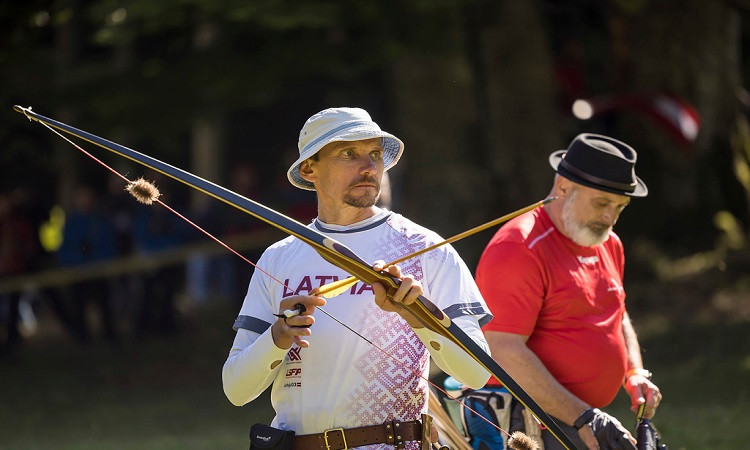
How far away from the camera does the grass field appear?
10.1m

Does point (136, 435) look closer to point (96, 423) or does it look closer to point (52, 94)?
point (96, 423)

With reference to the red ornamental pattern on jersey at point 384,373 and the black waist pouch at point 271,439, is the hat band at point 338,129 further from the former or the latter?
the black waist pouch at point 271,439

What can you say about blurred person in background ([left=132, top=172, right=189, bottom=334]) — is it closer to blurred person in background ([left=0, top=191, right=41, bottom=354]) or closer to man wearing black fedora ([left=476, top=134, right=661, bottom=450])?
blurred person in background ([left=0, top=191, right=41, bottom=354])

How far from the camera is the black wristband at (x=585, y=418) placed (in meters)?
4.87

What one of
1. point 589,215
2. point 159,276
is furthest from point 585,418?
point 159,276

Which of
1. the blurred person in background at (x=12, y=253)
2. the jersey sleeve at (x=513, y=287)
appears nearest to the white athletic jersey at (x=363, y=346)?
the jersey sleeve at (x=513, y=287)

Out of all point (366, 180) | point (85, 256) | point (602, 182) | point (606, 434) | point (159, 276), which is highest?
point (85, 256)

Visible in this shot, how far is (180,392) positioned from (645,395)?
29.5ft

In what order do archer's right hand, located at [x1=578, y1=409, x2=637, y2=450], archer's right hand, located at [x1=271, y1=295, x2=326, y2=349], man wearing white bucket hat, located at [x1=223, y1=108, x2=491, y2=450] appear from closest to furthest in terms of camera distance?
archer's right hand, located at [x1=271, y1=295, x2=326, y2=349] → man wearing white bucket hat, located at [x1=223, y1=108, x2=491, y2=450] → archer's right hand, located at [x1=578, y1=409, x2=637, y2=450]

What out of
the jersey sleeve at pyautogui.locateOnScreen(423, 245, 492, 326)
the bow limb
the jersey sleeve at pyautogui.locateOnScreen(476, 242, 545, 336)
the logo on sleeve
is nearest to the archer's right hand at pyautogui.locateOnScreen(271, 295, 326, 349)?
the bow limb

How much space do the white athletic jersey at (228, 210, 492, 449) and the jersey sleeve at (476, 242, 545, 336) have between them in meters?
0.86

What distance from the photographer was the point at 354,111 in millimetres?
4246

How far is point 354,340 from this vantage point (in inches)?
159

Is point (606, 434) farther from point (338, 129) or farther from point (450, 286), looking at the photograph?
point (338, 129)
